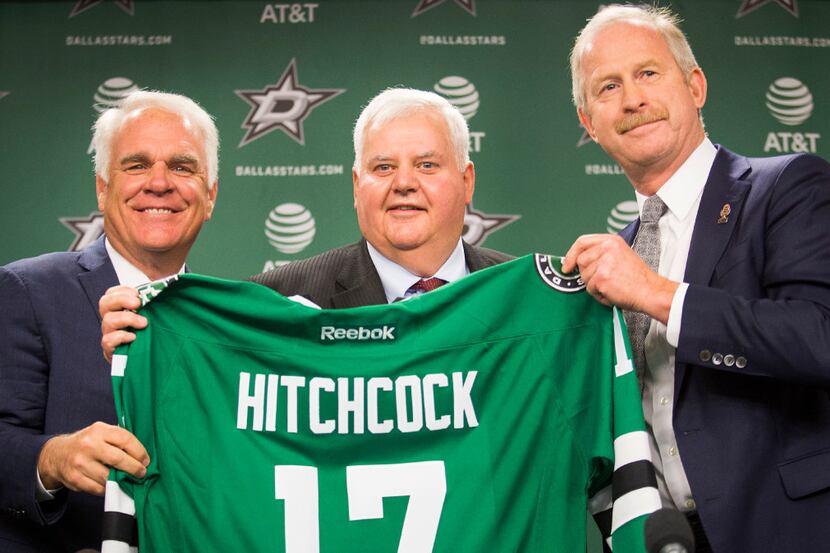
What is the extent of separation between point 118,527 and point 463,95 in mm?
2727

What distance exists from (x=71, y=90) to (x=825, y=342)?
11.0ft

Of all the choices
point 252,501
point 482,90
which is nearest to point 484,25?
point 482,90

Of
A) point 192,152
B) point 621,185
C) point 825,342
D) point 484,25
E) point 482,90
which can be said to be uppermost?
point 484,25

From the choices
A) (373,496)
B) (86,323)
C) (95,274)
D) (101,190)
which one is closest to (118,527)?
(373,496)

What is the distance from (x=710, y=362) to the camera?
158cm

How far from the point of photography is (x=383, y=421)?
1.59m

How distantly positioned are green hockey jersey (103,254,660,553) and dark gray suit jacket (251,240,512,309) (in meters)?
0.37

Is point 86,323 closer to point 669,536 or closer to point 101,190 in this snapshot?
point 101,190

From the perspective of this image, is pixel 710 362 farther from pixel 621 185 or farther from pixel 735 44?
pixel 735 44

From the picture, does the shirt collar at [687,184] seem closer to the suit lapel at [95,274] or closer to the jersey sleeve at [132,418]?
the jersey sleeve at [132,418]

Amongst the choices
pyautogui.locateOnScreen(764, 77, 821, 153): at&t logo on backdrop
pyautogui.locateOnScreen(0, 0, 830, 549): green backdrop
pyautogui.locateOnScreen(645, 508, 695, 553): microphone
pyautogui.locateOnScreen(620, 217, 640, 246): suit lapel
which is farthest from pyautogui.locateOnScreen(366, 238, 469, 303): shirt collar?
pyautogui.locateOnScreen(764, 77, 821, 153): at&t logo on backdrop

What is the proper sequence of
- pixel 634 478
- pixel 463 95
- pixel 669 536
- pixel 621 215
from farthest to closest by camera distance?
1. pixel 463 95
2. pixel 621 215
3. pixel 634 478
4. pixel 669 536

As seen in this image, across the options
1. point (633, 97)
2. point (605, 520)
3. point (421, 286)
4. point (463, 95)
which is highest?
point (463, 95)

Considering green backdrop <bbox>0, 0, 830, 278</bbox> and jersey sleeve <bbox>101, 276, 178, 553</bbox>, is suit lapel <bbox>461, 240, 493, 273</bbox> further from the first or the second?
green backdrop <bbox>0, 0, 830, 278</bbox>
